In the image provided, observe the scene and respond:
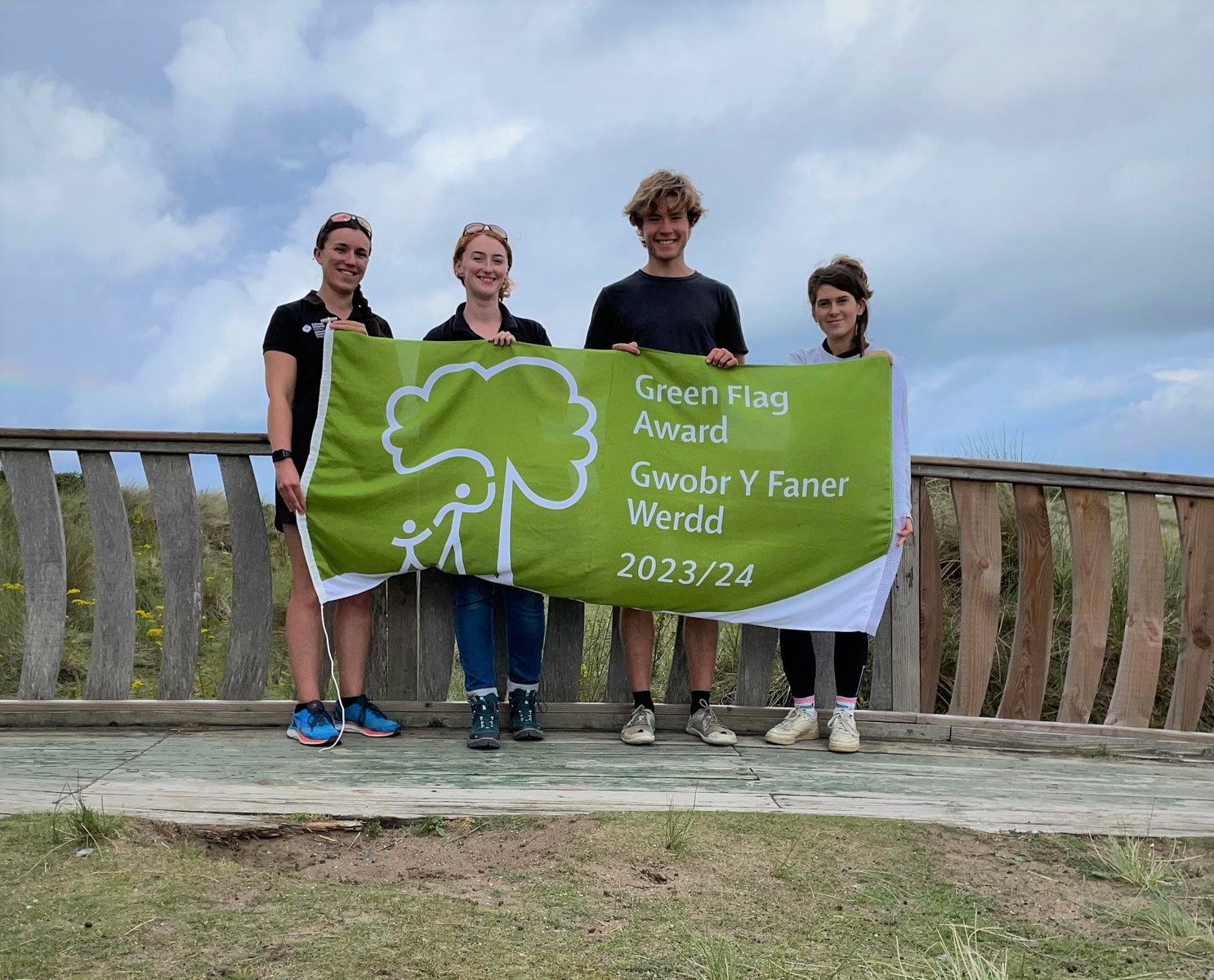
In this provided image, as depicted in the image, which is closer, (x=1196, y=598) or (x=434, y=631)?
(x=434, y=631)

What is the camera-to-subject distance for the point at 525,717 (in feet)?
15.1

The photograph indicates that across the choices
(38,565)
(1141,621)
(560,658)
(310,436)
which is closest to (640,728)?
(560,658)

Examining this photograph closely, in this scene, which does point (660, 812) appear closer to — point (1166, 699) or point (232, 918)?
point (232, 918)

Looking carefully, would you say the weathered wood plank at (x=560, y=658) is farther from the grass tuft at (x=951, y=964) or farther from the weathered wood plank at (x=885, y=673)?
the grass tuft at (x=951, y=964)

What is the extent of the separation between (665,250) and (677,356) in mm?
475

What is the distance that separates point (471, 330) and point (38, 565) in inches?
92.4

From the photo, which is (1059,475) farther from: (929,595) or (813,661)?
(813,661)

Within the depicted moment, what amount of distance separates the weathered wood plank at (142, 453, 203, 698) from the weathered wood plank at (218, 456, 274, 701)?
7.2 inches

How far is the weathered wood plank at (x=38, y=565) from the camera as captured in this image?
4977 mm

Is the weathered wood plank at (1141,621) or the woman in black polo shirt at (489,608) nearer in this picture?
the woman in black polo shirt at (489,608)

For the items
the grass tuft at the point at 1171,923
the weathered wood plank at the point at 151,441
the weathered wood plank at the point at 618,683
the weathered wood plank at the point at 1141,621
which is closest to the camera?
the grass tuft at the point at 1171,923

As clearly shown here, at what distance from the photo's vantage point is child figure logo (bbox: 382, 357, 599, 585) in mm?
4676

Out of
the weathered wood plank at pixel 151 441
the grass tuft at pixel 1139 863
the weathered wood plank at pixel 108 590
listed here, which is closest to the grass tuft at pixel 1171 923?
the grass tuft at pixel 1139 863

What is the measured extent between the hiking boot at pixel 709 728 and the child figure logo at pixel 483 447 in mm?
1117
